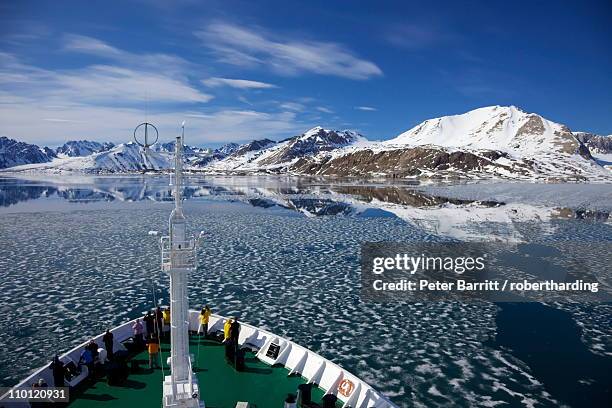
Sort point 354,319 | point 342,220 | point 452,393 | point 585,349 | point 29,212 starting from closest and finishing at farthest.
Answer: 1. point 452,393
2. point 585,349
3. point 354,319
4. point 342,220
5. point 29,212

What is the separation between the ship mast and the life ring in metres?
4.90

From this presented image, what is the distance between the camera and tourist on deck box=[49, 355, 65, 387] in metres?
14.5

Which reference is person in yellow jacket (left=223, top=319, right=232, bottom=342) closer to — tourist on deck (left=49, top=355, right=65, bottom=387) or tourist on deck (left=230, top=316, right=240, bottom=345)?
tourist on deck (left=230, top=316, right=240, bottom=345)

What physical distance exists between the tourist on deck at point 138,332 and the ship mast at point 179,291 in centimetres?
647

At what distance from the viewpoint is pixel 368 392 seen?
1398 cm

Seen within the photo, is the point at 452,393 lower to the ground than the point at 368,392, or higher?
lower

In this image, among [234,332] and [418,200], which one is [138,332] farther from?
[418,200]

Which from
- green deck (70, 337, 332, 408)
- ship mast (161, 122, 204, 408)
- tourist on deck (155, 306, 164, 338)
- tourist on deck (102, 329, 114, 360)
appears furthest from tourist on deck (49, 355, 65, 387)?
ship mast (161, 122, 204, 408)

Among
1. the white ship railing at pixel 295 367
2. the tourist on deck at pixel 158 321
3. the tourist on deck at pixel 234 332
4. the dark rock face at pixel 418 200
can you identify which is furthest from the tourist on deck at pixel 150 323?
the dark rock face at pixel 418 200

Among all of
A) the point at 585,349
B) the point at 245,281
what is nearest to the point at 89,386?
the point at 245,281

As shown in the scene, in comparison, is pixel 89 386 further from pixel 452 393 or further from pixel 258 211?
pixel 258 211

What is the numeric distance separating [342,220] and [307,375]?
140 feet

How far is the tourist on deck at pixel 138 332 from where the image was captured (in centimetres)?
1816

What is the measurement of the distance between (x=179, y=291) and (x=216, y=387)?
5167 millimetres
